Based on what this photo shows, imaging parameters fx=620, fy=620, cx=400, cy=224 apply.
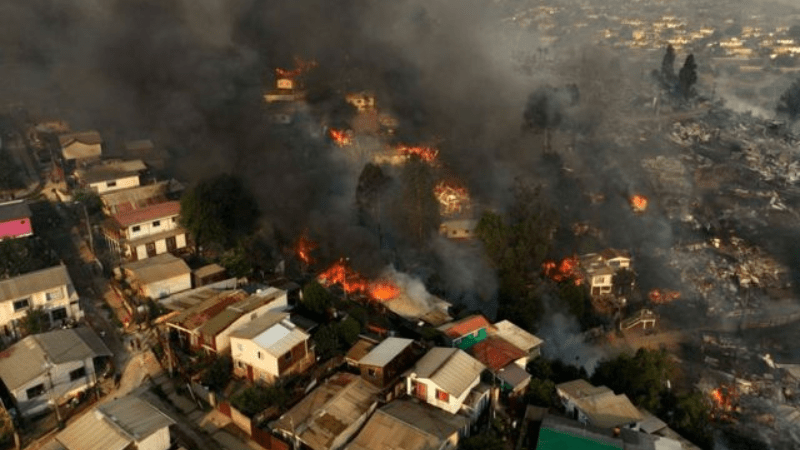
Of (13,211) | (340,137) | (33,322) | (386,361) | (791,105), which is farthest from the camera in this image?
(791,105)

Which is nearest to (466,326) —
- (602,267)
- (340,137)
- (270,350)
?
(270,350)

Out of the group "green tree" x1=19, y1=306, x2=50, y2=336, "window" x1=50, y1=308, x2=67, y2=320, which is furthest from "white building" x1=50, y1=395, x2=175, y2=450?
"window" x1=50, y1=308, x2=67, y2=320

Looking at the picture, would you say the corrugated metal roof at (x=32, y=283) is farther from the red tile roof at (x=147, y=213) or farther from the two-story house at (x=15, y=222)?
the two-story house at (x=15, y=222)

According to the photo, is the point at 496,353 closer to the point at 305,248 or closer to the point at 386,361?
the point at 386,361

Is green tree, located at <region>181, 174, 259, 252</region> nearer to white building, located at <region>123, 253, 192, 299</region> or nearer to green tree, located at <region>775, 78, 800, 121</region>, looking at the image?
white building, located at <region>123, 253, 192, 299</region>

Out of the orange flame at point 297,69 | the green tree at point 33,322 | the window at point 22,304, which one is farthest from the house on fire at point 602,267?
the orange flame at point 297,69
